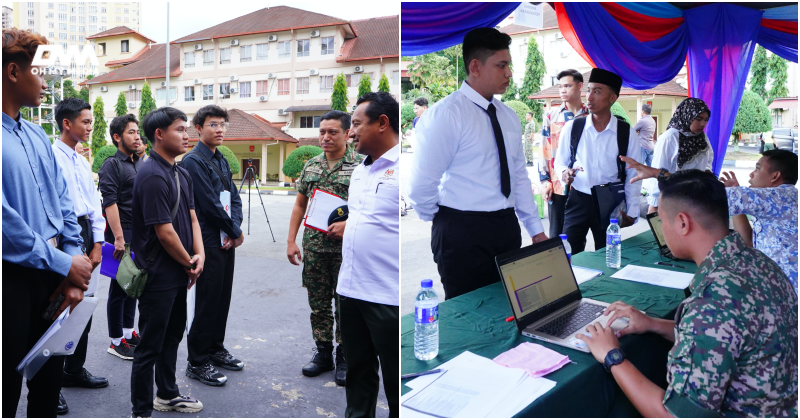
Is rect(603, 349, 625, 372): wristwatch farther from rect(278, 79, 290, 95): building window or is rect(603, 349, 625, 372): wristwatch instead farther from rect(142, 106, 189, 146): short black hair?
rect(278, 79, 290, 95): building window

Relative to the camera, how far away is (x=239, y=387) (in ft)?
8.80

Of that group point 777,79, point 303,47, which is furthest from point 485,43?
point 777,79

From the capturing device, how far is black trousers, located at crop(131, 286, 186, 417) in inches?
85.5

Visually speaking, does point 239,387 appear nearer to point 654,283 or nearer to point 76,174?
point 76,174

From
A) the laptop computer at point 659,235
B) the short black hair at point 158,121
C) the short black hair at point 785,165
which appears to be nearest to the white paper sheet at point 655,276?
the laptop computer at point 659,235

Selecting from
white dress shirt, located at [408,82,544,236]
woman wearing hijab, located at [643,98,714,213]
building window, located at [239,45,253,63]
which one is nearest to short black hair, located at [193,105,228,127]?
white dress shirt, located at [408,82,544,236]

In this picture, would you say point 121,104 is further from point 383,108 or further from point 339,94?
point 383,108

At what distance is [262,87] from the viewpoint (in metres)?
21.5

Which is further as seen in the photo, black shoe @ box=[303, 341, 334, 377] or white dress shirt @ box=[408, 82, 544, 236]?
black shoe @ box=[303, 341, 334, 377]

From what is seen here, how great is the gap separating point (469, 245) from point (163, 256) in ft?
4.28

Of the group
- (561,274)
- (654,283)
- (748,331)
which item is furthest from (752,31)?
(748,331)

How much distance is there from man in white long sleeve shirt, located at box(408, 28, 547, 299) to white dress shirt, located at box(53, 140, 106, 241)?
5.68 feet

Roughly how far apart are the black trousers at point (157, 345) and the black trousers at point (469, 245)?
1.18m

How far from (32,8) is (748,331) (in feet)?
8.40
